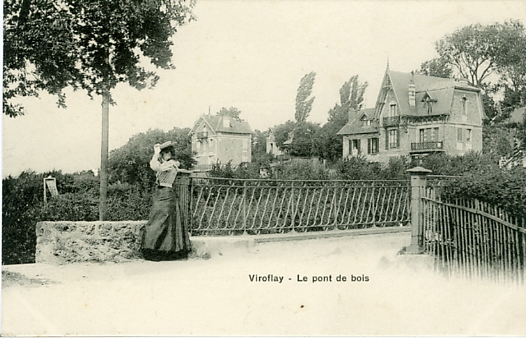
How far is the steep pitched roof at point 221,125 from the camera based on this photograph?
7.49m

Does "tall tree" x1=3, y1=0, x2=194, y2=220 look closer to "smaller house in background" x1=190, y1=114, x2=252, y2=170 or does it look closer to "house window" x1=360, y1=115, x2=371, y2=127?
"smaller house in background" x1=190, y1=114, x2=252, y2=170

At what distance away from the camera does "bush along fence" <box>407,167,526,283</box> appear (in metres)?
4.75

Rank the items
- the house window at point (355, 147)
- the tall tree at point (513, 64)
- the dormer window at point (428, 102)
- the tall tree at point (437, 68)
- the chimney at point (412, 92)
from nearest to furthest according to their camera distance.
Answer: the tall tree at point (513, 64), the tall tree at point (437, 68), the chimney at point (412, 92), the dormer window at point (428, 102), the house window at point (355, 147)

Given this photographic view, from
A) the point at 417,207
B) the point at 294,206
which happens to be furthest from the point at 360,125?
the point at 417,207

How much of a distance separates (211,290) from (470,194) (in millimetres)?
3246

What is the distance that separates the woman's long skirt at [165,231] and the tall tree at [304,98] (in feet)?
8.89

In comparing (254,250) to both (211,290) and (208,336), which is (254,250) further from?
(208,336)

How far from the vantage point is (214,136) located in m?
8.66

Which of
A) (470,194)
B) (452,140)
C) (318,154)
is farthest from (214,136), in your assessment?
(470,194)

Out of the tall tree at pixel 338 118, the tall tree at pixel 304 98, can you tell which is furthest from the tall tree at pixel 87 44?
the tall tree at pixel 338 118

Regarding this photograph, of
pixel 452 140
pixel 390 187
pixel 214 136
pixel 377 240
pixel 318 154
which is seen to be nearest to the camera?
pixel 377 240

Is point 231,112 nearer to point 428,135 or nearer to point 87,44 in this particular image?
point 87,44

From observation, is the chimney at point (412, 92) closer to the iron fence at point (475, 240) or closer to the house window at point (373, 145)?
the house window at point (373, 145)

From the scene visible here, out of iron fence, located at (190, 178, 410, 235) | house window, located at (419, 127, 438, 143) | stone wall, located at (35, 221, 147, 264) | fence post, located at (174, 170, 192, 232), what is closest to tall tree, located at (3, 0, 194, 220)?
stone wall, located at (35, 221, 147, 264)
